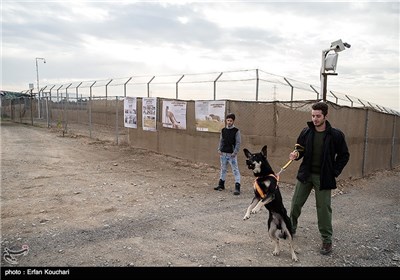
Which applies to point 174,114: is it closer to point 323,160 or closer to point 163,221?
point 163,221

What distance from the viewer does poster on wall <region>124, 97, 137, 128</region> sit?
543 inches

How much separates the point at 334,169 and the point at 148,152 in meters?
9.34

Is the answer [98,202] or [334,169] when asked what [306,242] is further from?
[98,202]

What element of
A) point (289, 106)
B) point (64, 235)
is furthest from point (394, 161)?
point (64, 235)

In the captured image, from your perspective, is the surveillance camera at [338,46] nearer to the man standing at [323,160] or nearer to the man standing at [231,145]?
the man standing at [231,145]

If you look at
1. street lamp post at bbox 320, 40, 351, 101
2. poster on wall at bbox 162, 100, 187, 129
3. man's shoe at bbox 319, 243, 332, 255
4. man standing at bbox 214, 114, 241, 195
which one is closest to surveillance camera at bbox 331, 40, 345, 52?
street lamp post at bbox 320, 40, 351, 101

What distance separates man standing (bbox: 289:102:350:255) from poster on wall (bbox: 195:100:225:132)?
5.55 metres

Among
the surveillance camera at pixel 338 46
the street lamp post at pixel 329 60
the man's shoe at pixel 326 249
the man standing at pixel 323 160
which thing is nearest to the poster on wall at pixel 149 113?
the street lamp post at pixel 329 60

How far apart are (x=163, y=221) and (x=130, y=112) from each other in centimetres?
932

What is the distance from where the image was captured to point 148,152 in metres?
12.8

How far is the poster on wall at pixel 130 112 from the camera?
13.8 metres

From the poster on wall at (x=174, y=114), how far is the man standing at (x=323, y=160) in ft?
23.7

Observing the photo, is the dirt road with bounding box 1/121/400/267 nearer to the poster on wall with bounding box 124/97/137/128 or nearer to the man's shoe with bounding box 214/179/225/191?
the man's shoe with bounding box 214/179/225/191
